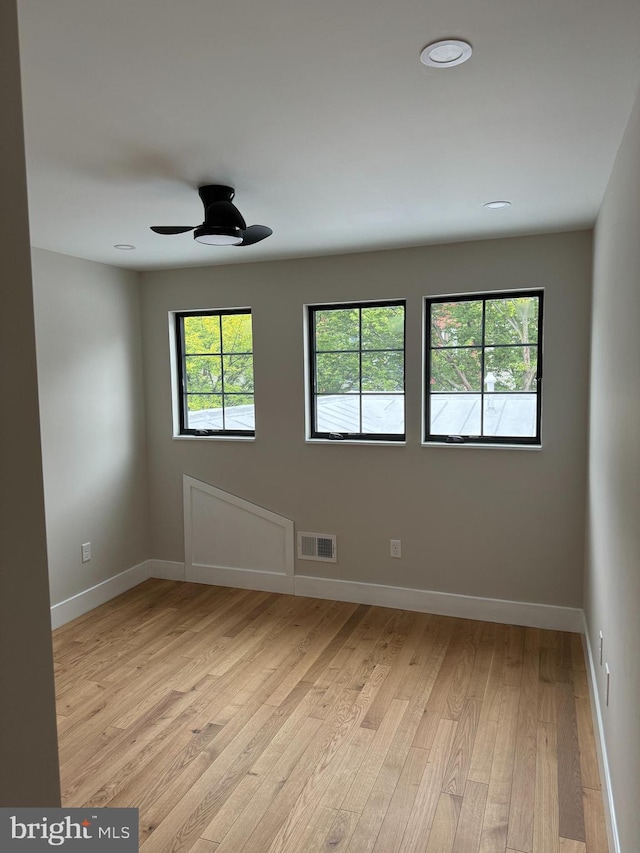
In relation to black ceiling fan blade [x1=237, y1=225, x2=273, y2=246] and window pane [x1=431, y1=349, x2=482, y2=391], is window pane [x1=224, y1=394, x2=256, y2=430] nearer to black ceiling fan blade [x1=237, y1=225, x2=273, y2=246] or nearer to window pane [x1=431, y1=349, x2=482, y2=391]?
window pane [x1=431, y1=349, x2=482, y2=391]

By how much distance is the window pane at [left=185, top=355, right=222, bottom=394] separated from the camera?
4824mm

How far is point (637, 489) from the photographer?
1.71 metres

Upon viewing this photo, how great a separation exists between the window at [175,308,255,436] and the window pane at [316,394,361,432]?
0.57 metres

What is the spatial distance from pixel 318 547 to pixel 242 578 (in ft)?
2.36

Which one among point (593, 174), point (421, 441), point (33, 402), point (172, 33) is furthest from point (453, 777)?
point (172, 33)

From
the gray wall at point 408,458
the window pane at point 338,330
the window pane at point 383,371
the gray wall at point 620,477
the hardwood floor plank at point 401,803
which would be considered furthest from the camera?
the window pane at point 338,330

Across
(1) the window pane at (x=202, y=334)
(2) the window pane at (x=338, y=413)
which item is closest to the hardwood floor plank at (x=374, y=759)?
(2) the window pane at (x=338, y=413)

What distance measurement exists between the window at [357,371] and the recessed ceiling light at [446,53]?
2544 mm

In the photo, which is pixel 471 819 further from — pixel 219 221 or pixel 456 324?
pixel 456 324

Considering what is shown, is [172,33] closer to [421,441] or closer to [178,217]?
[178,217]

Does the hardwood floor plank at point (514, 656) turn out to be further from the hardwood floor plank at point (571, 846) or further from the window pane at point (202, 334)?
the window pane at point (202, 334)

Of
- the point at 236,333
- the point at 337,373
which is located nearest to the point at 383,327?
the point at 337,373

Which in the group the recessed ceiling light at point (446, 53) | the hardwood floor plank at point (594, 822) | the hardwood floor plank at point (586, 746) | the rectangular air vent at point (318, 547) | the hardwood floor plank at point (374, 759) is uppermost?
the recessed ceiling light at point (446, 53)

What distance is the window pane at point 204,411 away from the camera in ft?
15.9
